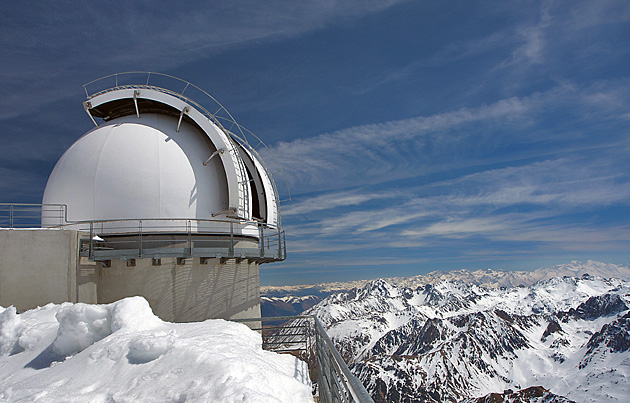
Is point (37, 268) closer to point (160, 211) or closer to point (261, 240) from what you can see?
point (160, 211)

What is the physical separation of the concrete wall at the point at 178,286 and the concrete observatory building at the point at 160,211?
3 cm

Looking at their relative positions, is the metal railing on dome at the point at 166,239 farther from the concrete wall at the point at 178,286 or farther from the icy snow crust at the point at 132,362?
the icy snow crust at the point at 132,362

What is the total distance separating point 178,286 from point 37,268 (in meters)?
3.92

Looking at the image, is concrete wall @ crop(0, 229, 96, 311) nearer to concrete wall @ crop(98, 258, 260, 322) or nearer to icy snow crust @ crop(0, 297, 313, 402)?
concrete wall @ crop(98, 258, 260, 322)

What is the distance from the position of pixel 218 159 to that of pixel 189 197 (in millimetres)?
2088

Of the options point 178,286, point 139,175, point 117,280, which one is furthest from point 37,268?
point 139,175

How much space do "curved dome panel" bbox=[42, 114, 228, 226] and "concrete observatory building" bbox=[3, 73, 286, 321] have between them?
0.04 m

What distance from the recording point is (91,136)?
50.2ft

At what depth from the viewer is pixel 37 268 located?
11086 millimetres

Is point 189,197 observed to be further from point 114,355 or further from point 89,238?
point 114,355

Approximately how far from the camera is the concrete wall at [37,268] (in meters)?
10.9

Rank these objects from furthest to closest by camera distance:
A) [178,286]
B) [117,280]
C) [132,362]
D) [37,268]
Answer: [178,286], [117,280], [37,268], [132,362]

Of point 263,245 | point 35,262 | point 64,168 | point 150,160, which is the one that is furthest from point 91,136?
point 263,245

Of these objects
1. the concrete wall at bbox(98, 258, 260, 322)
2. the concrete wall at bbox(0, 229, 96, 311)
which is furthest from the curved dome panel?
the concrete wall at bbox(0, 229, 96, 311)
